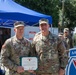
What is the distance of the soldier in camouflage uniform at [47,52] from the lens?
5.59 metres

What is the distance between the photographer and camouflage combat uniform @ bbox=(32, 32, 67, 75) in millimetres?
5594

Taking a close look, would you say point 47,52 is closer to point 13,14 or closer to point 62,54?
point 62,54

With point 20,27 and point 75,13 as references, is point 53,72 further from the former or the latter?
point 75,13

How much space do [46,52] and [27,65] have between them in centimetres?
46

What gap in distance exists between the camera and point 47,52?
5609 millimetres

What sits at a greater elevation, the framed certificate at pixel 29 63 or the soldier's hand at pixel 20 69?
the framed certificate at pixel 29 63

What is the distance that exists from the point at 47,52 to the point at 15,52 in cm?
59

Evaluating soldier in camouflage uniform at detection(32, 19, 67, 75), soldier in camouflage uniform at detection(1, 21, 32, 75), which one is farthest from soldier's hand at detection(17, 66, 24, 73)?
soldier in camouflage uniform at detection(32, 19, 67, 75)

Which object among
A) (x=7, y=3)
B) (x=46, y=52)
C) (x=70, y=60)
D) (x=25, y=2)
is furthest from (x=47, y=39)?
(x=25, y=2)

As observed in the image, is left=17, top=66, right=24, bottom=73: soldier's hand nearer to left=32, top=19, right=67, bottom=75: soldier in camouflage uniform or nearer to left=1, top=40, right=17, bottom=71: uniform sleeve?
left=1, top=40, right=17, bottom=71: uniform sleeve

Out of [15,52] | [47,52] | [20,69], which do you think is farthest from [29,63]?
[47,52]

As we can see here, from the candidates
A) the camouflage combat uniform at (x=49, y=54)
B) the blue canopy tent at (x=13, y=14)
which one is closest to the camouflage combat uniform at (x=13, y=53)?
the camouflage combat uniform at (x=49, y=54)

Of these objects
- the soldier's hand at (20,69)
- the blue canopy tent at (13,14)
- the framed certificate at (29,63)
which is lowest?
the soldier's hand at (20,69)

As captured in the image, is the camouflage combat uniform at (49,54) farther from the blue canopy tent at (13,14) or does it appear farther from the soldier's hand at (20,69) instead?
the blue canopy tent at (13,14)
